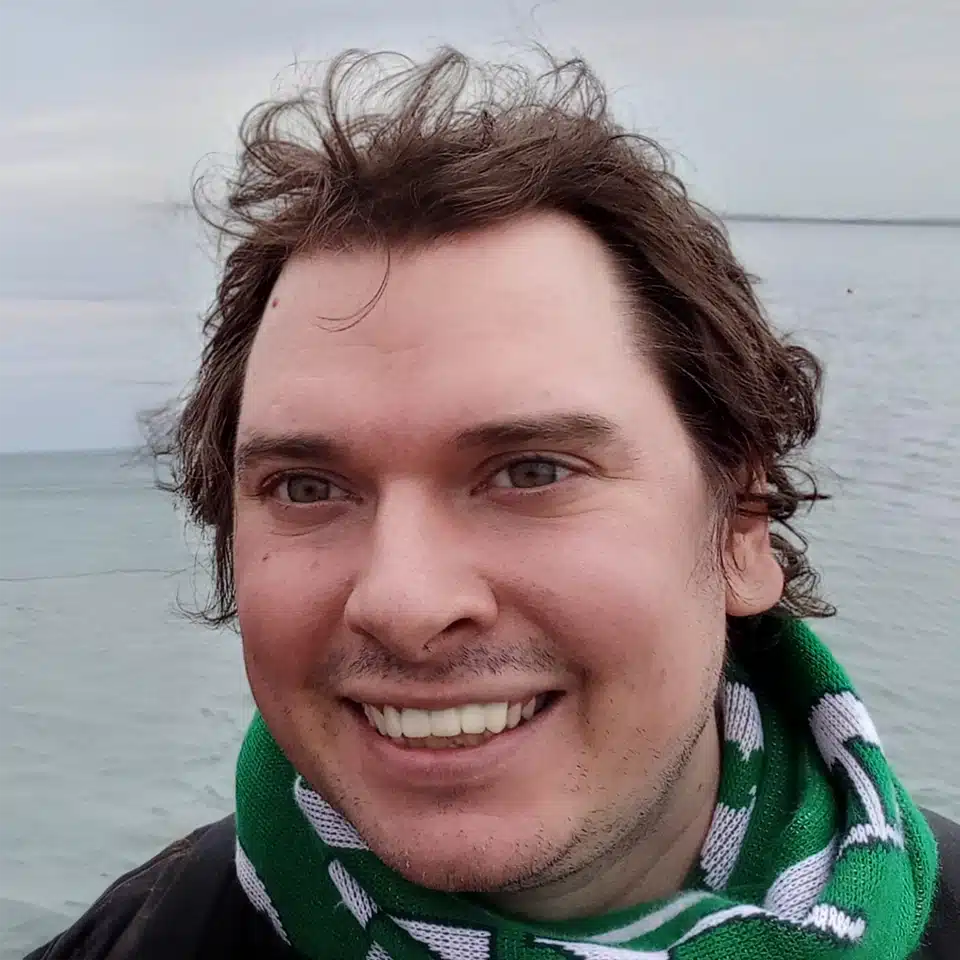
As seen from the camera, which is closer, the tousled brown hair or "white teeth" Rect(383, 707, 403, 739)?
"white teeth" Rect(383, 707, 403, 739)

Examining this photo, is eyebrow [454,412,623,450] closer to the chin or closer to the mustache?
the mustache

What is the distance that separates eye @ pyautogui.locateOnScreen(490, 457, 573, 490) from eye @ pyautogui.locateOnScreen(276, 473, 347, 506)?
18 cm

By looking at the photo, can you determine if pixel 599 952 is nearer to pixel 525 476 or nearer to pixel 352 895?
pixel 352 895

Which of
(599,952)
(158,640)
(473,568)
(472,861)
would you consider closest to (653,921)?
(599,952)

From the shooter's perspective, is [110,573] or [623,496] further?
[110,573]

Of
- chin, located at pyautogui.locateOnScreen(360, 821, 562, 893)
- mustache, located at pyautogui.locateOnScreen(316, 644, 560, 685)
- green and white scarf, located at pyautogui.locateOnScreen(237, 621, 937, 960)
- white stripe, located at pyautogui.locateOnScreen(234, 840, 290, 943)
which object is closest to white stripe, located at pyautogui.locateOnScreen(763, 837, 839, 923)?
green and white scarf, located at pyautogui.locateOnScreen(237, 621, 937, 960)

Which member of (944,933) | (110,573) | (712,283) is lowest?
(110,573)

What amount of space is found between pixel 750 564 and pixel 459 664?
21.7 inches

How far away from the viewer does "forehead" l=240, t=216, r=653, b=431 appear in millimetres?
1206

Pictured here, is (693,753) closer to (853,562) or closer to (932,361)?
(853,562)

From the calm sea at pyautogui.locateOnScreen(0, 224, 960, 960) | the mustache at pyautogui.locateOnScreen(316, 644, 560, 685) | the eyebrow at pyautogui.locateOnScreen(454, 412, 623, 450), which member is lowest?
the calm sea at pyautogui.locateOnScreen(0, 224, 960, 960)

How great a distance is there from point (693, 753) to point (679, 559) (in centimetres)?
31

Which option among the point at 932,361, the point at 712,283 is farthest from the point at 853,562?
the point at 712,283

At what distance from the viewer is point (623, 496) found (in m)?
1.26
